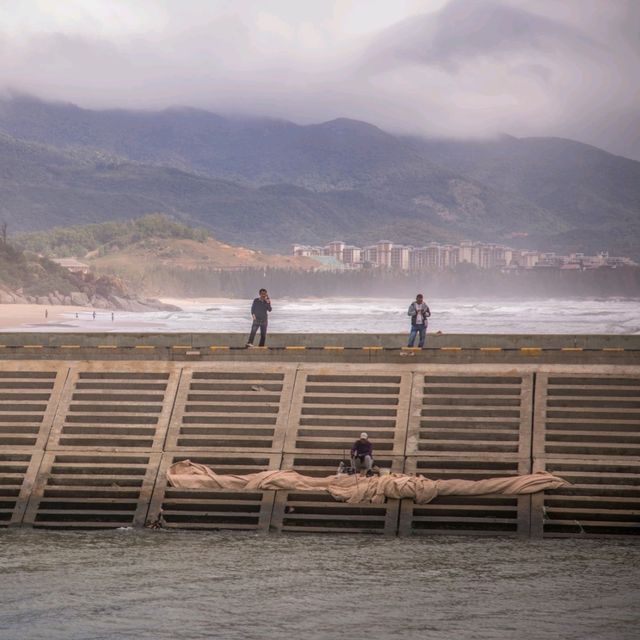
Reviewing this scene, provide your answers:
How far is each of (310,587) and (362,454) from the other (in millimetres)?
6266

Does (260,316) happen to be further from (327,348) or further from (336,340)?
(327,348)

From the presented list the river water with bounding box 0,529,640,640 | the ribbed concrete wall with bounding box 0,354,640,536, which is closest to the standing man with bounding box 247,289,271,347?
the ribbed concrete wall with bounding box 0,354,640,536

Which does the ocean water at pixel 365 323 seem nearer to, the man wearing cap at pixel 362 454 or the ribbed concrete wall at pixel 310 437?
the ribbed concrete wall at pixel 310 437

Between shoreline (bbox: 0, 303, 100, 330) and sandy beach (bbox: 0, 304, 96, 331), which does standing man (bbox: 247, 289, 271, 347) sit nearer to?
sandy beach (bbox: 0, 304, 96, 331)

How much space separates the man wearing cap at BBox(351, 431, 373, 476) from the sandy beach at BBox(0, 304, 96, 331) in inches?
4254

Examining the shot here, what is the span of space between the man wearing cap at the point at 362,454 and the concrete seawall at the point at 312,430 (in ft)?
2.40

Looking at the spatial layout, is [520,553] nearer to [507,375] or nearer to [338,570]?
[338,570]

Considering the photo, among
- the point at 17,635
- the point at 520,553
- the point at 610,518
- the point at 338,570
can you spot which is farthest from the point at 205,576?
the point at 610,518

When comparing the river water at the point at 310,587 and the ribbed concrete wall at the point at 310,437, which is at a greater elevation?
the ribbed concrete wall at the point at 310,437

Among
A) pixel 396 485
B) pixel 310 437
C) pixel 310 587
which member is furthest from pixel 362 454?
pixel 310 587

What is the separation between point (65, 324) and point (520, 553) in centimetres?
12021

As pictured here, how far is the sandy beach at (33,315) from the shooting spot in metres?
147

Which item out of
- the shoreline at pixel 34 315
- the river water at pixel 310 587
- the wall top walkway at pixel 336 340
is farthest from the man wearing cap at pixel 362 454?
the shoreline at pixel 34 315

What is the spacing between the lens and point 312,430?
37969 mm
